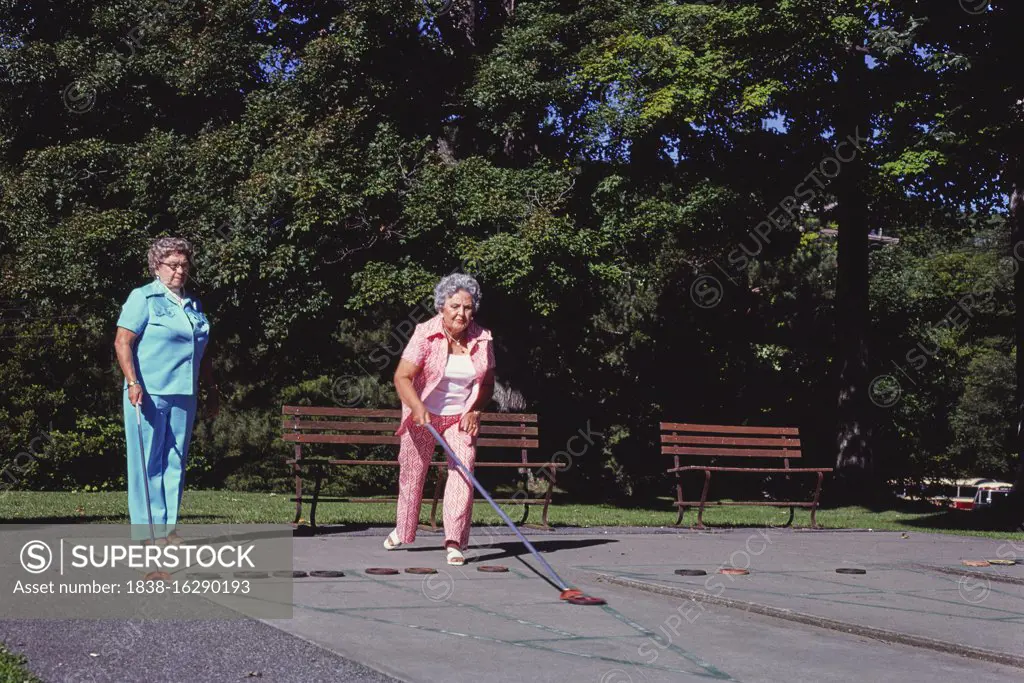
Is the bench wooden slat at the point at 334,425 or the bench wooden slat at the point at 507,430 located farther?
the bench wooden slat at the point at 507,430

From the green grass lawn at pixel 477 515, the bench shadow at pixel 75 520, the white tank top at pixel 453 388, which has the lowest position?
the green grass lawn at pixel 477 515

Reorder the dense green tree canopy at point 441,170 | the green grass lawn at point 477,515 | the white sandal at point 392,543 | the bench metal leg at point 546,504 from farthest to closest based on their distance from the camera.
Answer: the dense green tree canopy at point 441,170, the green grass lawn at point 477,515, the bench metal leg at point 546,504, the white sandal at point 392,543

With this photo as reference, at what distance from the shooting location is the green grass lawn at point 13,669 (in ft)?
14.8

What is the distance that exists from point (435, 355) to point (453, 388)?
28 centimetres

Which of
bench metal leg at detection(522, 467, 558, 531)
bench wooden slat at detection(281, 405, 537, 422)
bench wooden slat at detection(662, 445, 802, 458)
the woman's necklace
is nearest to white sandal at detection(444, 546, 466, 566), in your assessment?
the woman's necklace

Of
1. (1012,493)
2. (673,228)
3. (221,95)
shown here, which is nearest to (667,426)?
(1012,493)

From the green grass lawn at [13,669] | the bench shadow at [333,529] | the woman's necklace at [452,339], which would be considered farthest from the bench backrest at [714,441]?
the green grass lawn at [13,669]

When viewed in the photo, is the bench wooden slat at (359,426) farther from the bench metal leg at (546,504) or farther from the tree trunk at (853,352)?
the tree trunk at (853,352)

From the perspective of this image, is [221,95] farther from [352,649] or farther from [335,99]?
[352,649]

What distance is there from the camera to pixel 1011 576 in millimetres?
8625

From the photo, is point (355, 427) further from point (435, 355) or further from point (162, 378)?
point (162, 378)

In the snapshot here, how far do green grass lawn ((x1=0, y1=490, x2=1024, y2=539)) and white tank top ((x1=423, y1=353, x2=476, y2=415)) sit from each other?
388 centimetres

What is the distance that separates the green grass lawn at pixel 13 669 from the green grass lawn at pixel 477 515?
273 inches

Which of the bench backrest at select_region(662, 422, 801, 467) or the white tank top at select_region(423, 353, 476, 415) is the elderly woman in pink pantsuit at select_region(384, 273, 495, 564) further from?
the bench backrest at select_region(662, 422, 801, 467)
